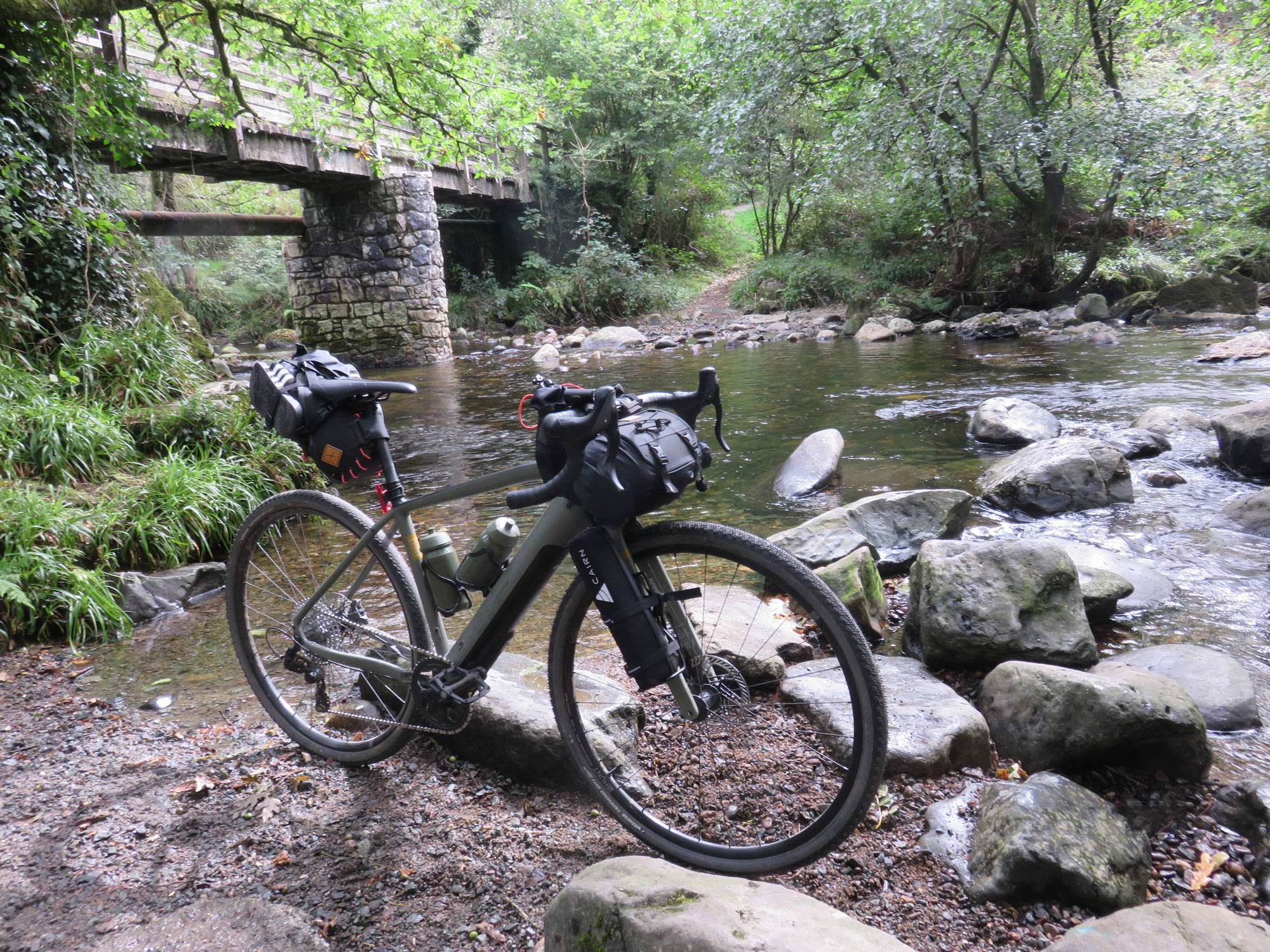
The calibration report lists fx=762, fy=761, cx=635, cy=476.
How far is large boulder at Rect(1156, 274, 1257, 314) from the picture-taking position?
486 inches

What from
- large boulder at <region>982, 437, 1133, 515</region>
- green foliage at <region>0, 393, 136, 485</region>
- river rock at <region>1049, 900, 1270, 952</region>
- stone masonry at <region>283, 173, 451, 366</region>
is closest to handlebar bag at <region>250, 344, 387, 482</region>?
river rock at <region>1049, 900, 1270, 952</region>

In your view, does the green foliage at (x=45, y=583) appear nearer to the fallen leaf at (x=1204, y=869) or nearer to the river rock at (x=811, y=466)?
the river rock at (x=811, y=466)

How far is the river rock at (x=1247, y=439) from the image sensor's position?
189 inches

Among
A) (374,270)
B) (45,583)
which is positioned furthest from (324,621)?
(374,270)

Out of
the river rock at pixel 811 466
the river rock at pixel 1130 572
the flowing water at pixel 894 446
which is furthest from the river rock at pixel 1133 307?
the river rock at pixel 1130 572

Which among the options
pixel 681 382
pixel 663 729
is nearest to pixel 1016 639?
pixel 663 729

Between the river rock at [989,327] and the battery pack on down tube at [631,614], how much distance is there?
12581 millimetres

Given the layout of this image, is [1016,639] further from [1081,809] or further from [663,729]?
[663,729]

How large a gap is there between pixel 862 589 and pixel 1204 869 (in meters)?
1.45

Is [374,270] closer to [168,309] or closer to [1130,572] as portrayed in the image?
[168,309]

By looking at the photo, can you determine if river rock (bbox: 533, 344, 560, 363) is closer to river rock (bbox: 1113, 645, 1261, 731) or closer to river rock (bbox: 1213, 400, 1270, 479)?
river rock (bbox: 1213, 400, 1270, 479)

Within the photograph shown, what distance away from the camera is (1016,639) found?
8.71ft

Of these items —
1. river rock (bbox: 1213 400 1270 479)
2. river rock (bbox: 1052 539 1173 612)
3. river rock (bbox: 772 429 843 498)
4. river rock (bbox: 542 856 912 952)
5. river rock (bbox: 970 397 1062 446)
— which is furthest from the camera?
river rock (bbox: 970 397 1062 446)

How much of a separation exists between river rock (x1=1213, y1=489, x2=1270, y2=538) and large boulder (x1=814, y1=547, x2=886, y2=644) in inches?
89.3
